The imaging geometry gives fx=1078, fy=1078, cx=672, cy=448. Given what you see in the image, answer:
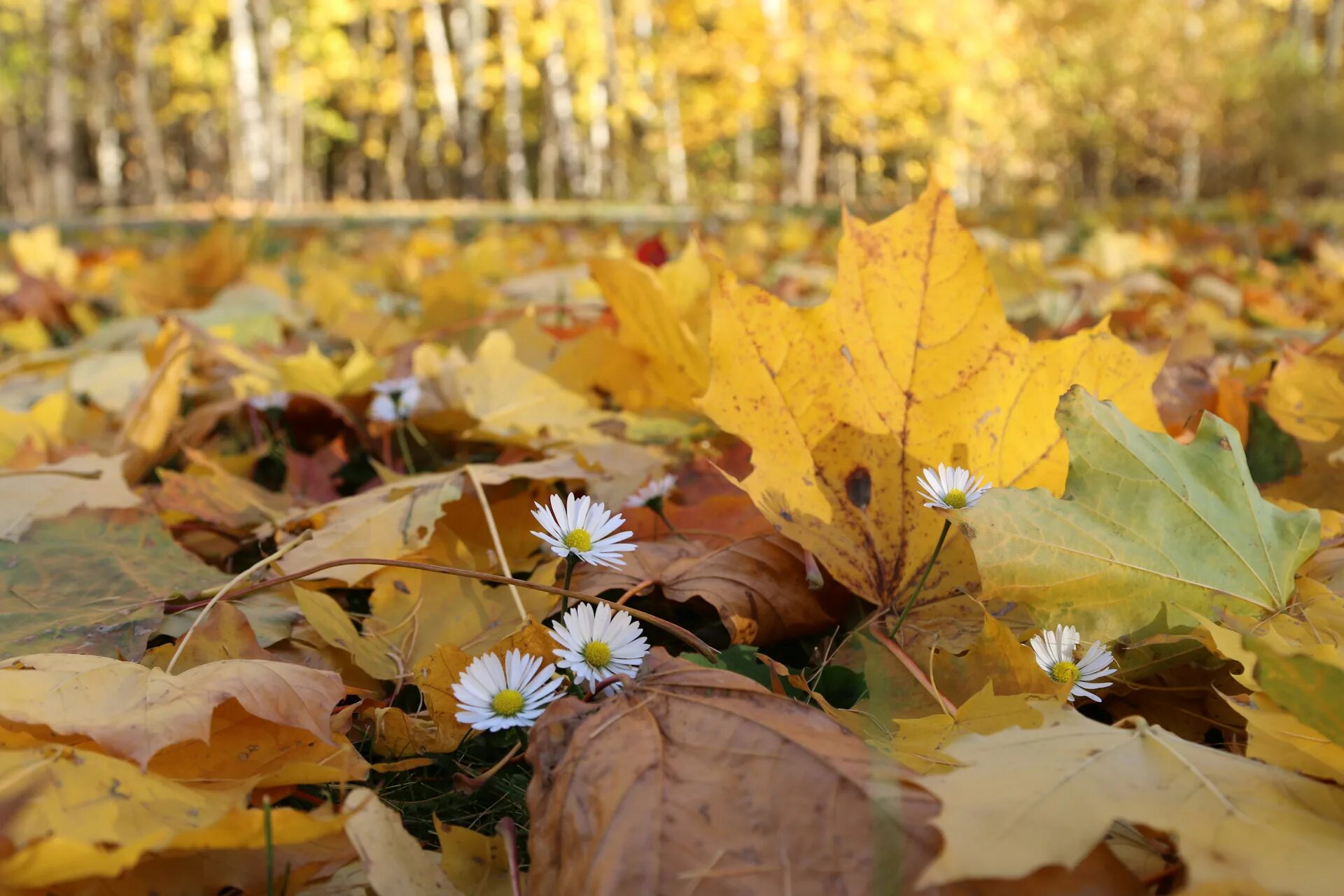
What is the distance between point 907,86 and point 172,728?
69.4ft

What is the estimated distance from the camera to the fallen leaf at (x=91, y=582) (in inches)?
28.9

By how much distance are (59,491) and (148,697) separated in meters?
0.48

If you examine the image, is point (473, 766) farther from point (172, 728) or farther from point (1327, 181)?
point (1327, 181)

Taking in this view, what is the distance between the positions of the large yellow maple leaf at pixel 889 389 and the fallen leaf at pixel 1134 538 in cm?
11

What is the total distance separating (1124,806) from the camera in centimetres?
44

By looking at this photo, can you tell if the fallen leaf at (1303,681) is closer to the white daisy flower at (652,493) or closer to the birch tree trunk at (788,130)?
the white daisy flower at (652,493)

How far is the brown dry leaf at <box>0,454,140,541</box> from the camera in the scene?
0.91 m

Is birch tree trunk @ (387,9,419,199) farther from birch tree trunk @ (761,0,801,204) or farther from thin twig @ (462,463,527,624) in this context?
thin twig @ (462,463,527,624)

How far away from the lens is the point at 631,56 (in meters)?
21.0

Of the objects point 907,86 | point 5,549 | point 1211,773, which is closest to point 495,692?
point 1211,773

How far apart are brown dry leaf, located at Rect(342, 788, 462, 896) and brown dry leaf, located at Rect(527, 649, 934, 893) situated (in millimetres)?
54

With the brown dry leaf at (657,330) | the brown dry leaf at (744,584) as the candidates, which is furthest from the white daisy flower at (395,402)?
the brown dry leaf at (744,584)

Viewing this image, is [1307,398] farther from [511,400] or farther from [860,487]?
[511,400]

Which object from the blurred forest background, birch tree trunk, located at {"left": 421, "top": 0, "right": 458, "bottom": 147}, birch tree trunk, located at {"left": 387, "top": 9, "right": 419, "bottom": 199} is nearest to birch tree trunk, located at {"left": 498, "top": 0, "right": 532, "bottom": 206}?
the blurred forest background
